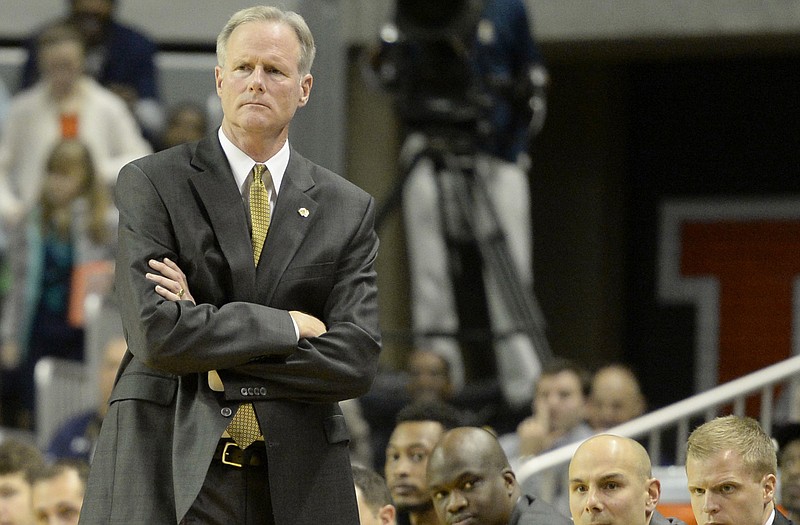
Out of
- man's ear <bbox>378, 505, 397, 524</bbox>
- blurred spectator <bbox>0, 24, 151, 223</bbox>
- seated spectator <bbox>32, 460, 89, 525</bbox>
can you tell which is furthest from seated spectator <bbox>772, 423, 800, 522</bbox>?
blurred spectator <bbox>0, 24, 151, 223</bbox>

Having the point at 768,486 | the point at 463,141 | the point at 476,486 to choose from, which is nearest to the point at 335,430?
the point at 768,486

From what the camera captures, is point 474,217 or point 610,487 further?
point 474,217

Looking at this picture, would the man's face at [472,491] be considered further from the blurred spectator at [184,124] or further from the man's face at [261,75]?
the blurred spectator at [184,124]

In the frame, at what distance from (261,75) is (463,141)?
495 cm

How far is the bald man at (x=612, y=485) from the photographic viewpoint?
4.00 metres

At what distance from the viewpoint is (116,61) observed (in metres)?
9.63

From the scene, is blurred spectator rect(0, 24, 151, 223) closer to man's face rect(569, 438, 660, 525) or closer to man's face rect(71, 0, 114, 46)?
man's face rect(71, 0, 114, 46)

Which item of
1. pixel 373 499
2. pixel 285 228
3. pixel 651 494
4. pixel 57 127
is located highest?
pixel 57 127

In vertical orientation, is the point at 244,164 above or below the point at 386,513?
above

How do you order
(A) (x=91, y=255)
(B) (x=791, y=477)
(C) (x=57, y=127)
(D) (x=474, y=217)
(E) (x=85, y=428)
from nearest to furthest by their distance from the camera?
(B) (x=791, y=477) → (E) (x=85, y=428) → (D) (x=474, y=217) → (A) (x=91, y=255) → (C) (x=57, y=127)

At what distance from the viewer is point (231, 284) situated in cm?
300

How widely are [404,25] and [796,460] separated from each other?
10.6 feet

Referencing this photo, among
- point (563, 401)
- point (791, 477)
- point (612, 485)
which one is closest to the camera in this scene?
point (612, 485)

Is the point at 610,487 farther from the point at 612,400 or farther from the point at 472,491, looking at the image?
the point at 612,400
